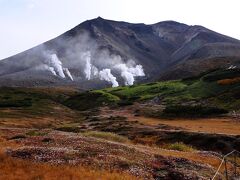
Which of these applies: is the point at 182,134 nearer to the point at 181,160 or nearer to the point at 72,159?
the point at 181,160

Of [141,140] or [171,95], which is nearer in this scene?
[141,140]

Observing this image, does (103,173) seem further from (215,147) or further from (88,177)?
(215,147)

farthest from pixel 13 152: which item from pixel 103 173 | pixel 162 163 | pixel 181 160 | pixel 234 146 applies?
pixel 234 146

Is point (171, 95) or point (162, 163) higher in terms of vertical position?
point (171, 95)

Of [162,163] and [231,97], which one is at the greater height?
[231,97]

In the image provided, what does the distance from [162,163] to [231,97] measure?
83081mm

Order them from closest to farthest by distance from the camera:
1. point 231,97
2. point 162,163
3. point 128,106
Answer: point 162,163 → point 231,97 → point 128,106

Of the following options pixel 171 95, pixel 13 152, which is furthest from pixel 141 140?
pixel 171 95

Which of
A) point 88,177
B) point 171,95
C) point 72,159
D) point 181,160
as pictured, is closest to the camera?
point 88,177

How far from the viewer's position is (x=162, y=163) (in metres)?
33.0

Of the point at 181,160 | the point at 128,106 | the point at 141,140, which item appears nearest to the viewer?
the point at 181,160

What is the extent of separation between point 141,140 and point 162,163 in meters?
29.4

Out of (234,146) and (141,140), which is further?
(141,140)

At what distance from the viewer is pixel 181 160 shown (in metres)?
35.2
